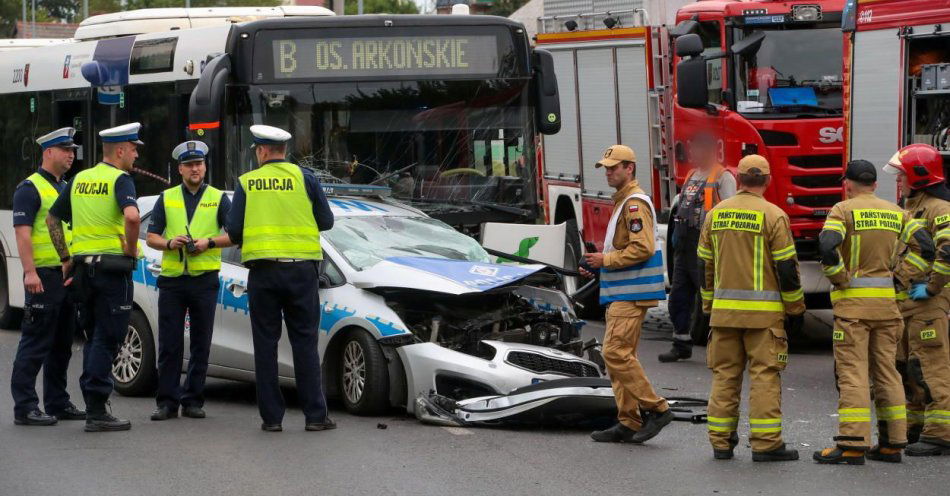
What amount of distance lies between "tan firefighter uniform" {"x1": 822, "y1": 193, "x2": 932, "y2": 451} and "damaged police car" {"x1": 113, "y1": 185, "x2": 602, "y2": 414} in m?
1.99

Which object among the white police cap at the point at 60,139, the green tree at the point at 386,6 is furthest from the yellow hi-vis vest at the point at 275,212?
the green tree at the point at 386,6

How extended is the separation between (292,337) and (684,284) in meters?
4.83

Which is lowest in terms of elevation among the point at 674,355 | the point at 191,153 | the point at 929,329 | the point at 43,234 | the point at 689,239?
the point at 674,355

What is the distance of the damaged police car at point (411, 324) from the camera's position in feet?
31.2

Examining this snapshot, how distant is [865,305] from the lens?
8305 mm

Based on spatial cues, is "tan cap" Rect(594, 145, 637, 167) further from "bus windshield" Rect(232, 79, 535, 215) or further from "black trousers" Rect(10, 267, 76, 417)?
"bus windshield" Rect(232, 79, 535, 215)

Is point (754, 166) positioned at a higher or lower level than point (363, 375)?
higher

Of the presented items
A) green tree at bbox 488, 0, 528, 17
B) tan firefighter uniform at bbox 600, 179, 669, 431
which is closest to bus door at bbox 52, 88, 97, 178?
tan firefighter uniform at bbox 600, 179, 669, 431

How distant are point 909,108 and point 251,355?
17.5 feet

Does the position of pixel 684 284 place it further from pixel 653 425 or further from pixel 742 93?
pixel 653 425

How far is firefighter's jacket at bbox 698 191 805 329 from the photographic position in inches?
324

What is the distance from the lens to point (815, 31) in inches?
549

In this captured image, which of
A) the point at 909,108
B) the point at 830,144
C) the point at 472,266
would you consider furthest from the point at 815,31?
the point at 472,266

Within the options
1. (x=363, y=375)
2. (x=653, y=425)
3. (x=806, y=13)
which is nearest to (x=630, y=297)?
(x=653, y=425)
